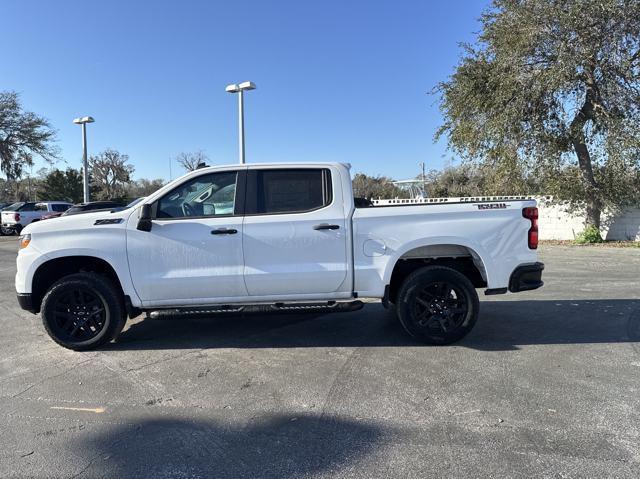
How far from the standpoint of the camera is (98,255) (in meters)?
5.09

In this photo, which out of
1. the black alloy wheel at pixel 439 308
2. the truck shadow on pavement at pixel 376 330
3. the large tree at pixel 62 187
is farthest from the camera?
the large tree at pixel 62 187

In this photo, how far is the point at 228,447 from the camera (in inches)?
129

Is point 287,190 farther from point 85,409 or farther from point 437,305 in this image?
→ point 85,409

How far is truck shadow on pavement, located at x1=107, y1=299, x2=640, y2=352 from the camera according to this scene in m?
5.48

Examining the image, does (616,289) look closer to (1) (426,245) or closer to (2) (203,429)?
(1) (426,245)

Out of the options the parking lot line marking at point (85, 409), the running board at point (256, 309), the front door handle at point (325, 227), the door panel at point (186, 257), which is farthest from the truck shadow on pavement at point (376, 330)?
the parking lot line marking at point (85, 409)

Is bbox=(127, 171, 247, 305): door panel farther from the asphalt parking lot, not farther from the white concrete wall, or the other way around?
the white concrete wall

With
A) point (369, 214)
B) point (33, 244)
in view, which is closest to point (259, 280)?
point (369, 214)

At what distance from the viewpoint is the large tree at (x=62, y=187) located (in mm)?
46688

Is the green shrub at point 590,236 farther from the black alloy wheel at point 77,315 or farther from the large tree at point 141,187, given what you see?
the large tree at point 141,187

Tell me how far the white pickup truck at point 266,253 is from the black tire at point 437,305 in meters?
0.01

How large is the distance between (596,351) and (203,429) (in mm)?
4114

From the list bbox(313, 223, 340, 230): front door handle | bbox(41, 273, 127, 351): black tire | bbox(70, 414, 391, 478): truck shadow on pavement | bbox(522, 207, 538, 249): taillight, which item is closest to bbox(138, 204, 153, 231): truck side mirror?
bbox(41, 273, 127, 351): black tire

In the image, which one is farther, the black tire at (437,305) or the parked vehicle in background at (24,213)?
the parked vehicle in background at (24,213)
